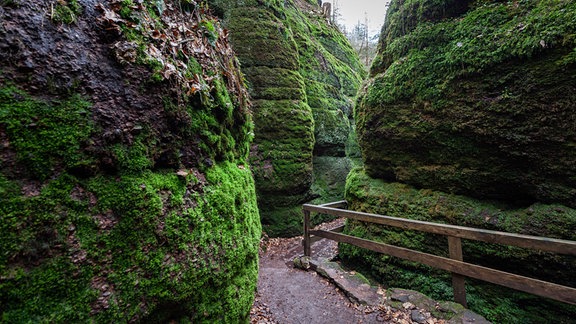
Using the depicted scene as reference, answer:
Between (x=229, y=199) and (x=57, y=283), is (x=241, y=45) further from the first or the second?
(x=57, y=283)

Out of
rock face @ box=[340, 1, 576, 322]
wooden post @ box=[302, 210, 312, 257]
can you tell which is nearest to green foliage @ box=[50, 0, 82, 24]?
rock face @ box=[340, 1, 576, 322]

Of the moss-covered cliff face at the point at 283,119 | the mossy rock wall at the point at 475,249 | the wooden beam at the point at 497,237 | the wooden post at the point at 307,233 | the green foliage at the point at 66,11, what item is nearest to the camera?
the green foliage at the point at 66,11

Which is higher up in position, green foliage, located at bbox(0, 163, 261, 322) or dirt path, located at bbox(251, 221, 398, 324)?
green foliage, located at bbox(0, 163, 261, 322)

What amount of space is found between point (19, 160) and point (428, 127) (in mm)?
5671

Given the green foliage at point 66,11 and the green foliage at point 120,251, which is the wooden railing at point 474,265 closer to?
the green foliage at point 120,251

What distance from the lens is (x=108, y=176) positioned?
174cm

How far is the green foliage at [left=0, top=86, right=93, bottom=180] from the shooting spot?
4.52 feet

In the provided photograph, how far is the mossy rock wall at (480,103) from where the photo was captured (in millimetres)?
3660

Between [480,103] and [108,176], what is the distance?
527 centimetres

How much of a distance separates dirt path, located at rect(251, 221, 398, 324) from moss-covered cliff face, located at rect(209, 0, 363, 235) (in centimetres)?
302

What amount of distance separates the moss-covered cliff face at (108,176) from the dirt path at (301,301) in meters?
1.82

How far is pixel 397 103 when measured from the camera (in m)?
5.70

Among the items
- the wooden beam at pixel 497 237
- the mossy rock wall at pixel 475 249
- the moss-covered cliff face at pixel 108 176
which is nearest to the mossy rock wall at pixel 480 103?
the mossy rock wall at pixel 475 249

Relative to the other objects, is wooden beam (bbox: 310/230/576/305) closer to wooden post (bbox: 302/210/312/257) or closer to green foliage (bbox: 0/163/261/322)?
wooden post (bbox: 302/210/312/257)
